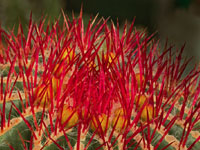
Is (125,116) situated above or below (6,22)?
above

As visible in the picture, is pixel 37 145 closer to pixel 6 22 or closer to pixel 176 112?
pixel 176 112

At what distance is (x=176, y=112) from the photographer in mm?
586

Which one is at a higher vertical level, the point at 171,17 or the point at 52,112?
the point at 52,112

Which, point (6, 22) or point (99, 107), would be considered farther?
point (6, 22)

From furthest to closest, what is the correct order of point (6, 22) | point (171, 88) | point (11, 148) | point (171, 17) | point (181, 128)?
point (171, 17), point (6, 22), point (171, 88), point (181, 128), point (11, 148)

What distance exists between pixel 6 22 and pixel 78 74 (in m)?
1.04

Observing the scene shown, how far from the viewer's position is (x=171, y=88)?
64cm

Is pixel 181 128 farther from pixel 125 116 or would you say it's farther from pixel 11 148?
pixel 11 148

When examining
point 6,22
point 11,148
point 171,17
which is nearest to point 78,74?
point 11,148

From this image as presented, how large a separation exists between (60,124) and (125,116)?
0.10 m

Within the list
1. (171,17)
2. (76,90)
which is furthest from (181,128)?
(171,17)

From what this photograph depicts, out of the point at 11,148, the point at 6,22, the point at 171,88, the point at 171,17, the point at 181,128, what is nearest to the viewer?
the point at 11,148

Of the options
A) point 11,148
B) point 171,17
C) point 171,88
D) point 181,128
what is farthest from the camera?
point 171,17

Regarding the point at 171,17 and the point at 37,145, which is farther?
the point at 171,17
